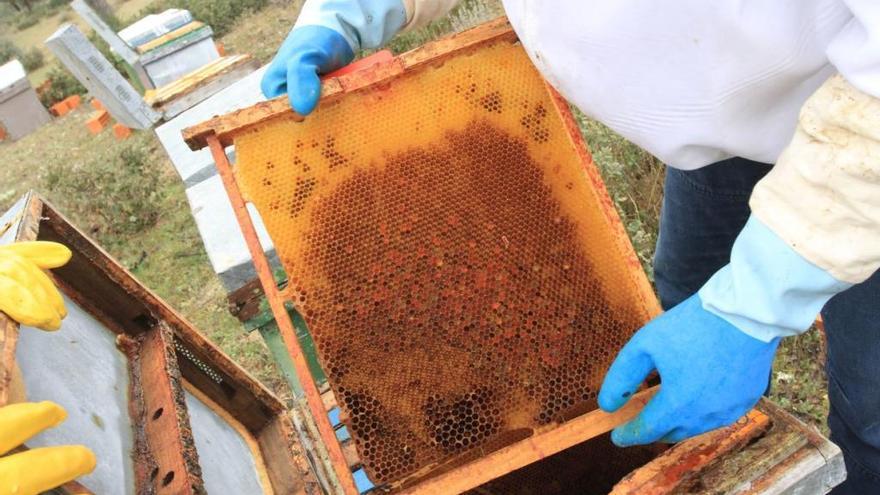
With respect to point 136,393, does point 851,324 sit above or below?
below

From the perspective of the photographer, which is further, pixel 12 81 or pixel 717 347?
pixel 12 81

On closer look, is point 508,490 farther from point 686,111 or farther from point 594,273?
point 686,111

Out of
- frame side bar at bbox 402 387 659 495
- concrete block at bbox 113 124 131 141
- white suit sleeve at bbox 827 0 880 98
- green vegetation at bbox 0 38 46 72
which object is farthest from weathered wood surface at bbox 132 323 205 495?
green vegetation at bbox 0 38 46 72

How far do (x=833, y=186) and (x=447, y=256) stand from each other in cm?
90

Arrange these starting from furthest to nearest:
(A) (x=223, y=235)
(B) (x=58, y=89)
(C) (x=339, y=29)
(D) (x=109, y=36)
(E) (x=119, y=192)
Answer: (B) (x=58, y=89) < (D) (x=109, y=36) < (E) (x=119, y=192) < (A) (x=223, y=235) < (C) (x=339, y=29)

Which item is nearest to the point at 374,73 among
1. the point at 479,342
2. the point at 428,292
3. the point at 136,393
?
the point at 428,292

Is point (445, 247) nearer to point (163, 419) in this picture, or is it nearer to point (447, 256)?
point (447, 256)

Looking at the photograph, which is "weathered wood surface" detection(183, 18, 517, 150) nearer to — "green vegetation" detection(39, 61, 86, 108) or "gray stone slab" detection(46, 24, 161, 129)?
"gray stone slab" detection(46, 24, 161, 129)

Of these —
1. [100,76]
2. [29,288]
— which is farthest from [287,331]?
[100,76]

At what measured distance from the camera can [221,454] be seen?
203cm

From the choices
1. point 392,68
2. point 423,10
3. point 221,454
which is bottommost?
point 221,454

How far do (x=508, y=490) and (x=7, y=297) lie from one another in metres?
1.57

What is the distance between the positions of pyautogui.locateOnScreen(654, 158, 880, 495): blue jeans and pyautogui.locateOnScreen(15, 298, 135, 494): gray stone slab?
1.77m

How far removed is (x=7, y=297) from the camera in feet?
4.50
